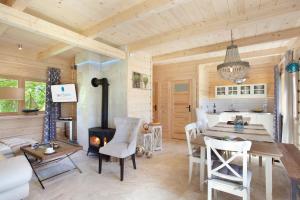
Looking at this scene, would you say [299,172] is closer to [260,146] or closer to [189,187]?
[260,146]

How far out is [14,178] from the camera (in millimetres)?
1783

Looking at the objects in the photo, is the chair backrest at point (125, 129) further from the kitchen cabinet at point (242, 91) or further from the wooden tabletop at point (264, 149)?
the kitchen cabinet at point (242, 91)

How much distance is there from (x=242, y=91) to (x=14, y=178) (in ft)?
18.1

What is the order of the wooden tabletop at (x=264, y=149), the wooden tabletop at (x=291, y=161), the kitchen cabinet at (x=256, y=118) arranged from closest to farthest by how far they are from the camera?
the wooden tabletop at (x=291, y=161)
the wooden tabletop at (x=264, y=149)
the kitchen cabinet at (x=256, y=118)

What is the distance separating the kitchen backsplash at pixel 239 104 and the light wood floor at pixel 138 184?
232 centimetres

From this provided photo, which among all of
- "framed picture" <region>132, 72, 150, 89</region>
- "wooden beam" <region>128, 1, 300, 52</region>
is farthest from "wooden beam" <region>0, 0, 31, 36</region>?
"framed picture" <region>132, 72, 150, 89</region>

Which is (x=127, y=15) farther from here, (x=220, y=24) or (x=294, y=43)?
(x=294, y=43)

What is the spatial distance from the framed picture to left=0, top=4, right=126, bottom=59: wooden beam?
1.01 metres

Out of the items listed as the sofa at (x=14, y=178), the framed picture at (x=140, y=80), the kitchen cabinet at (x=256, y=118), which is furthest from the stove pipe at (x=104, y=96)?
the kitchen cabinet at (x=256, y=118)

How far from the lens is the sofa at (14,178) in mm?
1737

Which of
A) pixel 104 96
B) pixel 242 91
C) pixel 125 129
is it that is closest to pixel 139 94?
pixel 104 96

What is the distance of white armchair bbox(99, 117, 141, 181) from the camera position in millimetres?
2896

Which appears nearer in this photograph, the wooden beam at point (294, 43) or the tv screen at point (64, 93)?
the wooden beam at point (294, 43)

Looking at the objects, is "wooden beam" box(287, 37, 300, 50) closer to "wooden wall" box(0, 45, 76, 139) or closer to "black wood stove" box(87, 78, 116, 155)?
"black wood stove" box(87, 78, 116, 155)
